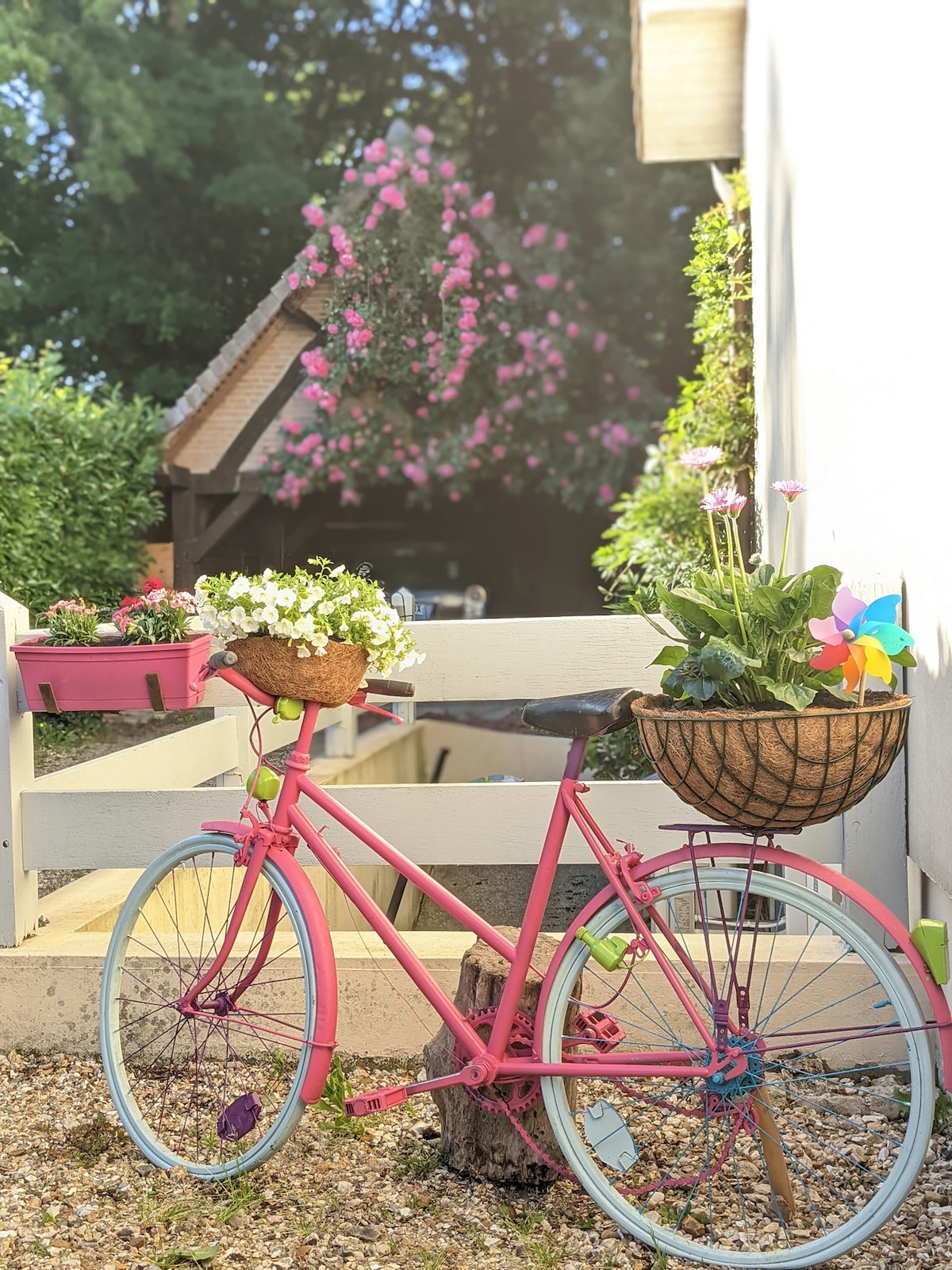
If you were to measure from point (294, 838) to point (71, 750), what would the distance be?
1754mm

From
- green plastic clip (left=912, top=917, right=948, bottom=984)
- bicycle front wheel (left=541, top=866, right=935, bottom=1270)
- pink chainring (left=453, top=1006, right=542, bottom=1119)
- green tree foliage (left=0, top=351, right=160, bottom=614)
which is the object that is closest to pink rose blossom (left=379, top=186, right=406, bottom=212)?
green tree foliage (left=0, top=351, right=160, bottom=614)

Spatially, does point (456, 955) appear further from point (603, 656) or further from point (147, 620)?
point (147, 620)

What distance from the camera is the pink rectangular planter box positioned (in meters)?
2.39

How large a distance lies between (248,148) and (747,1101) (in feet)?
29.4

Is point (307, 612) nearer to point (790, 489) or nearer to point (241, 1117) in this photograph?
point (790, 489)

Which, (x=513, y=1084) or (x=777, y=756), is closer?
(x=777, y=756)

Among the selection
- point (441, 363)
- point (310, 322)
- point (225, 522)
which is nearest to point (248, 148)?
point (441, 363)

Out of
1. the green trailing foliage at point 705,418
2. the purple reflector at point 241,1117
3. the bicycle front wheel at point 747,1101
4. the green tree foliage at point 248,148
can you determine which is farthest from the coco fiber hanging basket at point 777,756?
the green tree foliage at point 248,148

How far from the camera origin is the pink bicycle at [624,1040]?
6.20 ft

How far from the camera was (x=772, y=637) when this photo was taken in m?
1.91

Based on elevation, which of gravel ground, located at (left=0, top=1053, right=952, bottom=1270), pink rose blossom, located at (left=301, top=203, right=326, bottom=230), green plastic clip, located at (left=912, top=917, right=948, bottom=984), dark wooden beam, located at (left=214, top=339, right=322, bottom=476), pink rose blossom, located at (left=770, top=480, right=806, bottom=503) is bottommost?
gravel ground, located at (left=0, top=1053, right=952, bottom=1270)

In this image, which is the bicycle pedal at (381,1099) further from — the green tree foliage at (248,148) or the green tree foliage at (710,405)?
the green tree foliage at (248,148)

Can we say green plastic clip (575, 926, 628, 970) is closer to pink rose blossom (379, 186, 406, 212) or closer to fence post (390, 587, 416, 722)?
fence post (390, 587, 416, 722)

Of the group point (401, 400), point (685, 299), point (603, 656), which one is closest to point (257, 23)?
point (685, 299)
